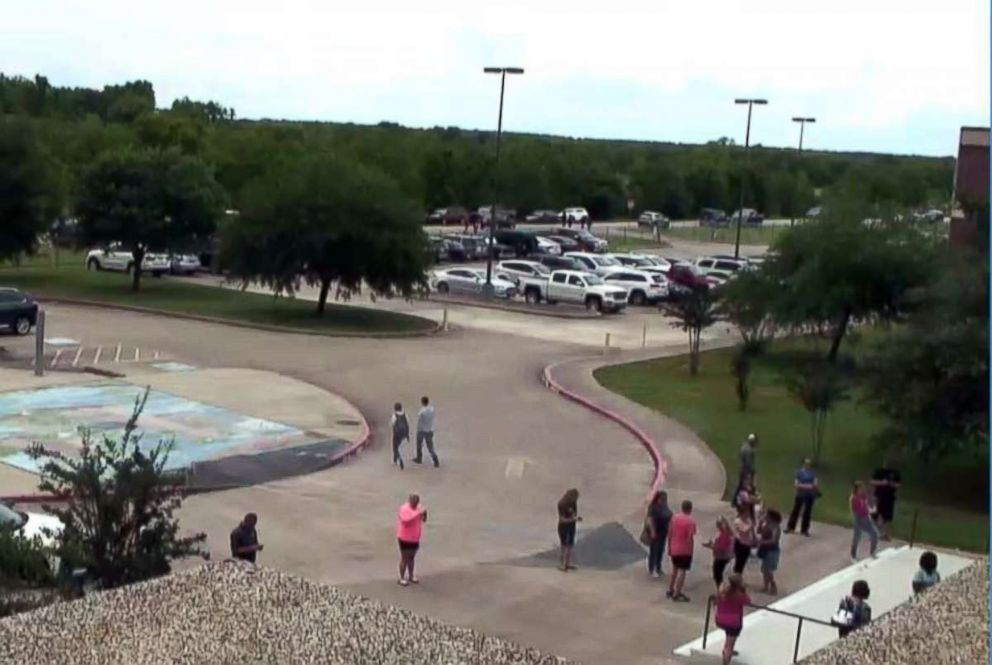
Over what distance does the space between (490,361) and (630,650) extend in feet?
71.7

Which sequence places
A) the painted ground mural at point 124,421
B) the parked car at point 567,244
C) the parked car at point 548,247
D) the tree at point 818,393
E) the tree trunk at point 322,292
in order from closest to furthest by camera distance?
the painted ground mural at point 124,421 → the tree at point 818,393 → the tree trunk at point 322,292 → the parked car at point 548,247 → the parked car at point 567,244

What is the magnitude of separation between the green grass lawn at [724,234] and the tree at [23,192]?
53.5m

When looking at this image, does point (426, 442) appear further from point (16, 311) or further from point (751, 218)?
point (751, 218)

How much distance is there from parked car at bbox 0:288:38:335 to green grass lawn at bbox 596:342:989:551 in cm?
1458

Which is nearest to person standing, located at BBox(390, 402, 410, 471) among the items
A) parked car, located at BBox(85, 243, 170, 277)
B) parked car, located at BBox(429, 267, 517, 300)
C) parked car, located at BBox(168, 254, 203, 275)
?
parked car, located at BBox(429, 267, 517, 300)

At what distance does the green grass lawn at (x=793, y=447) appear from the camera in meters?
23.1

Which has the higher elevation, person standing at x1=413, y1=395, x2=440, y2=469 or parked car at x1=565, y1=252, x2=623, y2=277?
parked car at x1=565, y1=252, x2=623, y2=277

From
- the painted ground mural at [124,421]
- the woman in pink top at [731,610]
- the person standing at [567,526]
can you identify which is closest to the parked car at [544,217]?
the painted ground mural at [124,421]

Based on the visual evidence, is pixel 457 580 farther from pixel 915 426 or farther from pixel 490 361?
pixel 490 361

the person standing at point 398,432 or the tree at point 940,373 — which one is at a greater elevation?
the tree at point 940,373

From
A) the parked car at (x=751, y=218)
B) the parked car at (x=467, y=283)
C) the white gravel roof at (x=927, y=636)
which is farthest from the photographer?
the parked car at (x=751, y=218)

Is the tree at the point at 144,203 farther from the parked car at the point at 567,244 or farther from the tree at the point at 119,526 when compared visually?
the tree at the point at 119,526

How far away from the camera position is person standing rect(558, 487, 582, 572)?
18984mm

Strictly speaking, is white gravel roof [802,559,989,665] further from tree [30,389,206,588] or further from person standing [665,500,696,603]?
tree [30,389,206,588]
